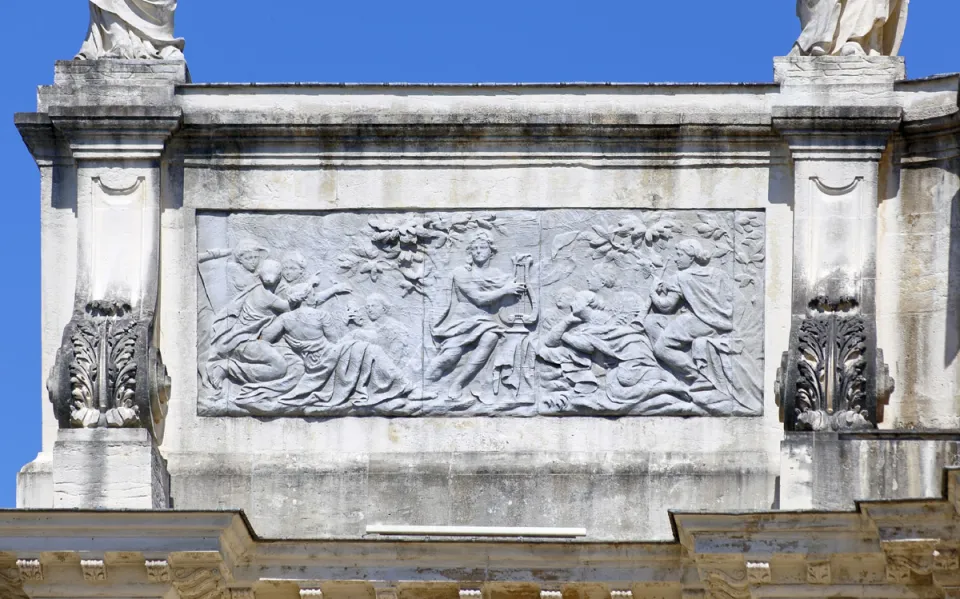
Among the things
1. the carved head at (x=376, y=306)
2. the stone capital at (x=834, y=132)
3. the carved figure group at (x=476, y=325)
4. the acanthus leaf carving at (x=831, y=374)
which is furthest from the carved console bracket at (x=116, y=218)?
the acanthus leaf carving at (x=831, y=374)

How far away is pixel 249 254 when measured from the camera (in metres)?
25.8

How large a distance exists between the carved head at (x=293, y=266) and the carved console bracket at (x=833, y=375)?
3709 mm

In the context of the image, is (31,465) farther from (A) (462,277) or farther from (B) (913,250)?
(B) (913,250)

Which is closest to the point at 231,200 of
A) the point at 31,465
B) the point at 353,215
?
the point at 353,215

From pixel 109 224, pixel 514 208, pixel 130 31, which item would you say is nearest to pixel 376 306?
pixel 514 208

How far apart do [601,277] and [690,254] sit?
0.69 meters

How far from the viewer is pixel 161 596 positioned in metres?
23.8

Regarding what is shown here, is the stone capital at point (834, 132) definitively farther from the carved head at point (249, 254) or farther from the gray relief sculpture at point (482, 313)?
the carved head at point (249, 254)

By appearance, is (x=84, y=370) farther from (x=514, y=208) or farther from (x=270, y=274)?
(x=514, y=208)

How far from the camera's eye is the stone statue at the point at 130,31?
85.6 feet

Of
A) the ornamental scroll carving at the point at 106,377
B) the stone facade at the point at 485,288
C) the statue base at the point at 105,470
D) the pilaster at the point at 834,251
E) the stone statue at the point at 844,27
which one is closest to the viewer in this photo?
the statue base at the point at 105,470

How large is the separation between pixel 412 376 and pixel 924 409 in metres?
3.82

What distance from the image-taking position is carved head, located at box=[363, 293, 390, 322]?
25.7 m

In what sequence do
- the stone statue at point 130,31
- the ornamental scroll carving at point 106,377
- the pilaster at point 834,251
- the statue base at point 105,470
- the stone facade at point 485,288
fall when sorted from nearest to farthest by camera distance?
the statue base at point 105,470
the pilaster at point 834,251
the ornamental scroll carving at point 106,377
the stone facade at point 485,288
the stone statue at point 130,31
